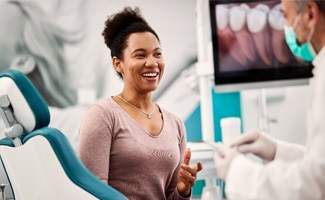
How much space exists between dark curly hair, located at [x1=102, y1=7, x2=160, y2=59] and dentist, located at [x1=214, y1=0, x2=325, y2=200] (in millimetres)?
907

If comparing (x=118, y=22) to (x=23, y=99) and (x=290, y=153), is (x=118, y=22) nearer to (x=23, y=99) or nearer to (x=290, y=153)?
(x=23, y=99)

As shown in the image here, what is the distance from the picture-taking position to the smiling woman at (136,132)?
5.86 ft

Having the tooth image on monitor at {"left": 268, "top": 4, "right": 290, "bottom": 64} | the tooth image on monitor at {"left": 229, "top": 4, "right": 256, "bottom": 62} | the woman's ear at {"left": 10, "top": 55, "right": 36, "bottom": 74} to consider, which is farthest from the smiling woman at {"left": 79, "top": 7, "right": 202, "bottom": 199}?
the woman's ear at {"left": 10, "top": 55, "right": 36, "bottom": 74}

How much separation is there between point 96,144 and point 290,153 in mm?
754

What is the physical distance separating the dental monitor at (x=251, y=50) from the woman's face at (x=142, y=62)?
31 cm

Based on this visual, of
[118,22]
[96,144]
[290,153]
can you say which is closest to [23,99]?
[96,144]

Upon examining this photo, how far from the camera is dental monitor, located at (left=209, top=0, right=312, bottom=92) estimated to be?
1670 millimetres

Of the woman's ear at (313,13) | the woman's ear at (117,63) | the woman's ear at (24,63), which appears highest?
the woman's ear at (313,13)

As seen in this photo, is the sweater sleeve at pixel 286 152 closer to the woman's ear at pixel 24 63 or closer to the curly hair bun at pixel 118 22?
the curly hair bun at pixel 118 22

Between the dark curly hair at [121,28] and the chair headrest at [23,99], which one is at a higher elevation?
the dark curly hair at [121,28]

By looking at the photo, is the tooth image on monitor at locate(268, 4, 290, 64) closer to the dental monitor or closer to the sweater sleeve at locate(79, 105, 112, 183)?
the dental monitor

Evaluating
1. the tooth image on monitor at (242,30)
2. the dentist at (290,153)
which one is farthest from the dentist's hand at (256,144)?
the tooth image on monitor at (242,30)

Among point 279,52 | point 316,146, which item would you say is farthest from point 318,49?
point 279,52

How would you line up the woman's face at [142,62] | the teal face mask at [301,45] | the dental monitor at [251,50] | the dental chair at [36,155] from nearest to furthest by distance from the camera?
1. the teal face mask at [301,45]
2. the dental chair at [36,155]
3. the dental monitor at [251,50]
4. the woman's face at [142,62]
